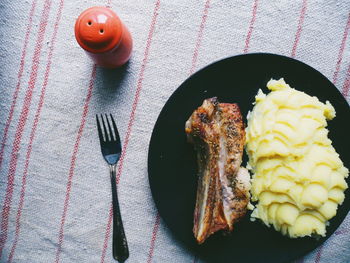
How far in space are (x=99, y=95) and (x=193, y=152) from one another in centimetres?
53

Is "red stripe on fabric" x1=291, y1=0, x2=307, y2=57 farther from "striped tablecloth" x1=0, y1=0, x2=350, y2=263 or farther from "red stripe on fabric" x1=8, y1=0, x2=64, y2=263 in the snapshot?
"red stripe on fabric" x1=8, y1=0, x2=64, y2=263

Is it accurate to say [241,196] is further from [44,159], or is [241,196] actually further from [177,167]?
[44,159]

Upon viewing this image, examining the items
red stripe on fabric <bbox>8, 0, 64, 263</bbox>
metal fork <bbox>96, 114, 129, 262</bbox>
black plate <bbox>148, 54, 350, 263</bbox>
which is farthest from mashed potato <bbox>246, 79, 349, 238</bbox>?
red stripe on fabric <bbox>8, 0, 64, 263</bbox>

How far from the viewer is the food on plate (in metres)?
1.80

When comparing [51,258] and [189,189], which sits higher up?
[189,189]

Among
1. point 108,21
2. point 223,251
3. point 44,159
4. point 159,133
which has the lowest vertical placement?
point 223,251

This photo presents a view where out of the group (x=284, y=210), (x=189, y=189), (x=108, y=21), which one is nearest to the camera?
(x=108, y=21)

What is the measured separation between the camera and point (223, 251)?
6.16 ft

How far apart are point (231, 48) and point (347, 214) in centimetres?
94

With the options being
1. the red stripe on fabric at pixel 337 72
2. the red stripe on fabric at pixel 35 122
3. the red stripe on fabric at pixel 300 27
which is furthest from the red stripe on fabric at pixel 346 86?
the red stripe on fabric at pixel 35 122

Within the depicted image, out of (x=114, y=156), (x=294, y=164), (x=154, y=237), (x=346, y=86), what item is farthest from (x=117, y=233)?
(x=346, y=86)

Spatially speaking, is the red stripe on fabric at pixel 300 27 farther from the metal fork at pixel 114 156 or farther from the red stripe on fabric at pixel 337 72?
the metal fork at pixel 114 156

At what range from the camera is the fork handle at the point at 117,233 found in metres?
1.92

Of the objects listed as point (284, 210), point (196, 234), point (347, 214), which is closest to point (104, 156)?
point (196, 234)
